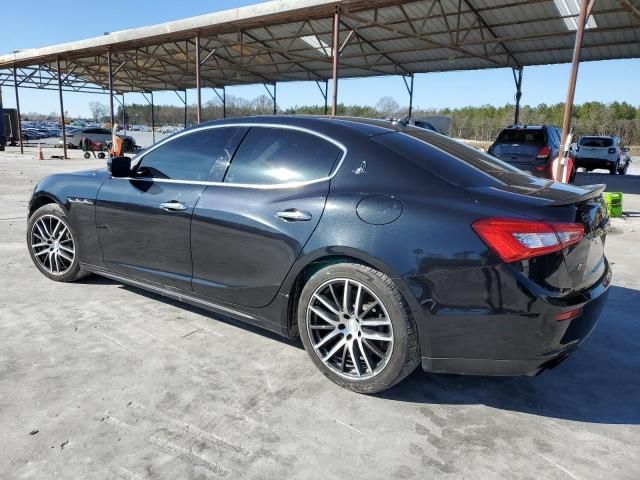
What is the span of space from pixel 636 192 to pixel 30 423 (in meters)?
15.4

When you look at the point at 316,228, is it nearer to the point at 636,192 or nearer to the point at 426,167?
the point at 426,167

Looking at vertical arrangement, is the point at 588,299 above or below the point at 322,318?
above

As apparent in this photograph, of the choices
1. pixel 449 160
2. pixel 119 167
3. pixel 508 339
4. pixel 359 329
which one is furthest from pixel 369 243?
pixel 119 167

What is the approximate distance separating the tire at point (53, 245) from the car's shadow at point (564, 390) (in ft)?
10.1

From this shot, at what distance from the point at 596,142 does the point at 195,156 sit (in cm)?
2138

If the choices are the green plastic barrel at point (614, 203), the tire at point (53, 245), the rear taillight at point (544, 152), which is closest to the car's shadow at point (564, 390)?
the tire at point (53, 245)

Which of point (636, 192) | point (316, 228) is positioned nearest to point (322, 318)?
point (316, 228)

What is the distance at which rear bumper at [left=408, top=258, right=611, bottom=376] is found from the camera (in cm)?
218

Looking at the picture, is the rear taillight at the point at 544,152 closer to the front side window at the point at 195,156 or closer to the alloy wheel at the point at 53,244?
the front side window at the point at 195,156

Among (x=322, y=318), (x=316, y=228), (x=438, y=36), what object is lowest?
(x=322, y=318)

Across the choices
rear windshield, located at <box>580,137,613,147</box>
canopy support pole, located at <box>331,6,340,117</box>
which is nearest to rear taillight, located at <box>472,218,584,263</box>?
canopy support pole, located at <box>331,6,340,117</box>

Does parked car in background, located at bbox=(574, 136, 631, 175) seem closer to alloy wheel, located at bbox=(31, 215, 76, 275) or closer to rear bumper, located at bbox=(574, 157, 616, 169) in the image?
rear bumper, located at bbox=(574, 157, 616, 169)

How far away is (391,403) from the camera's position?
251cm

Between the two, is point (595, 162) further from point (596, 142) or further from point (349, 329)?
point (349, 329)
